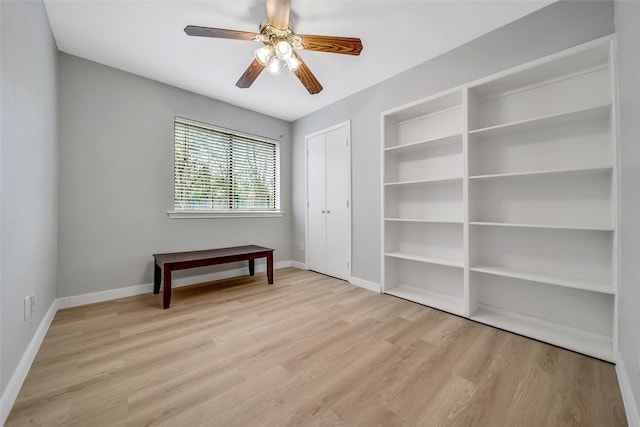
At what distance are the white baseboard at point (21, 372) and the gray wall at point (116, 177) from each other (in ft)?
2.38

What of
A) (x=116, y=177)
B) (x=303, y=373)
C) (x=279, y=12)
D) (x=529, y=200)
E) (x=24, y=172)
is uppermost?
(x=279, y=12)

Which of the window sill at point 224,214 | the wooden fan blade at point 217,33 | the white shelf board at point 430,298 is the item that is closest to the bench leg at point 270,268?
the window sill at point 224,214

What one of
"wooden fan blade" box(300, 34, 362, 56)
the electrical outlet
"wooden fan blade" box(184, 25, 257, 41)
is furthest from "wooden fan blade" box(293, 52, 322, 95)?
the electrical outlet

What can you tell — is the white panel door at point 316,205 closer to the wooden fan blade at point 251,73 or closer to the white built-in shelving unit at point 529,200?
the white built-in shelving unit at point 529,200

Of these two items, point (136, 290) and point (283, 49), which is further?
point (136, 290)

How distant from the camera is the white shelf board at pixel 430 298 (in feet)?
7.48

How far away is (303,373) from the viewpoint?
1.43 m

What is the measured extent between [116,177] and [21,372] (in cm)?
193

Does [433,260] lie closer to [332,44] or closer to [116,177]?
[332,44]

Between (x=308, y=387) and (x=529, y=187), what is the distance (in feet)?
7.44

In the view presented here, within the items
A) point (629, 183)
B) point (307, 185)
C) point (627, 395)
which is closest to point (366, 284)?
point (307, 185)

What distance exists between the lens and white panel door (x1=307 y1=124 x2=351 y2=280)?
3328mm

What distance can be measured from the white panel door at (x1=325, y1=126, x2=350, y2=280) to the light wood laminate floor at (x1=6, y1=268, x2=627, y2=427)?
3.79ft

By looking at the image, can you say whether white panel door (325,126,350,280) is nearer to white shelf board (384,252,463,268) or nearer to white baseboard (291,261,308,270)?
white baseboard (291,261,308,270)
